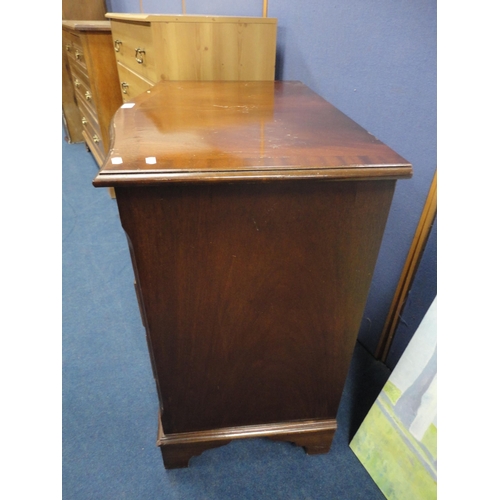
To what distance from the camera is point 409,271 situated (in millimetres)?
1126

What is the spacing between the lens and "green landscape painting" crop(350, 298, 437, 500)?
2.92ft

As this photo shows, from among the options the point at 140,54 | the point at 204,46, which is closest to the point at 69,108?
the point at 140,54

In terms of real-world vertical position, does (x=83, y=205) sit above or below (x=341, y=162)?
below

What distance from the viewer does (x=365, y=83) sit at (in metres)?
1.10

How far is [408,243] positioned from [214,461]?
2.89ft

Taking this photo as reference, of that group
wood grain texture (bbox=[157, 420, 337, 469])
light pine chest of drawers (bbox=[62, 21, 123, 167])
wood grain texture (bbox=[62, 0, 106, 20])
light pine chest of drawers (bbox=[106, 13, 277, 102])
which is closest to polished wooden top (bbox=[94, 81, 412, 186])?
light pine chest of drawers (bbox=[106, 13, 277, 102])

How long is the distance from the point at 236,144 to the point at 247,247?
20 centimetres

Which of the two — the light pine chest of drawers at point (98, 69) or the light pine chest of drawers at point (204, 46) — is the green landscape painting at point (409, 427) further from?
the light pine chest of drawers at point (98, 69)

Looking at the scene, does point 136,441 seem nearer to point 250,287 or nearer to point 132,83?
point 250,287

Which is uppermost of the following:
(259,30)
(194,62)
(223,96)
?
(259,30)

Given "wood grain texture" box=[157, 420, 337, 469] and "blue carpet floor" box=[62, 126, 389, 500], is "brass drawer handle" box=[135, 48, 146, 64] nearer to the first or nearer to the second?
"blue carpet floor" box=[62, 126, 389, 500]

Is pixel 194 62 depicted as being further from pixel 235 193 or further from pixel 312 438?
pixel 312 438
